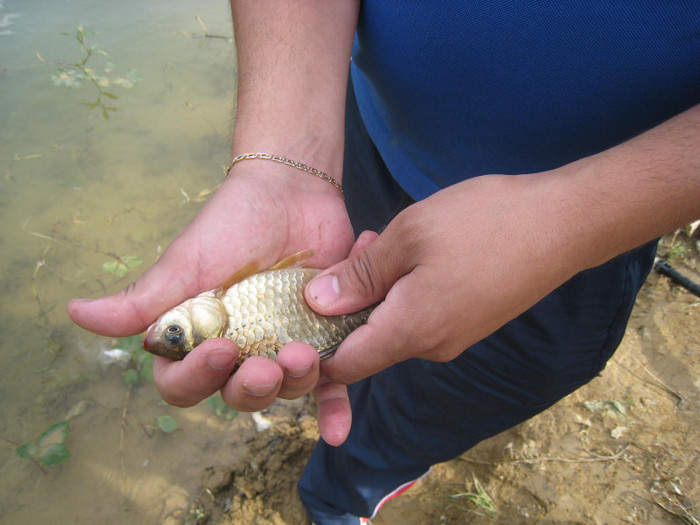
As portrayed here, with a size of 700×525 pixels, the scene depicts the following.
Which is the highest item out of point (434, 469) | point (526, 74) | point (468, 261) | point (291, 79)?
point (526, 74)

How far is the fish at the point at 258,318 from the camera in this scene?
A: 172cm

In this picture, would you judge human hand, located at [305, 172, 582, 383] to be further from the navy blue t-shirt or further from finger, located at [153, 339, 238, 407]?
finger, located at [153, 339, 238, 407]

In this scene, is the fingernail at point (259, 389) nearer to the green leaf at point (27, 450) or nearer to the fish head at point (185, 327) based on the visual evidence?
the fish head at point (185, 327)

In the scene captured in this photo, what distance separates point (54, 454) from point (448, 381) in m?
2.53

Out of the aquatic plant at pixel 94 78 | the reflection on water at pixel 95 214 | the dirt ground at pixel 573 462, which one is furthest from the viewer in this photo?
the aquatic plant at pixel 94 78

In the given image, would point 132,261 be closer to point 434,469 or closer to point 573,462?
point 434,469

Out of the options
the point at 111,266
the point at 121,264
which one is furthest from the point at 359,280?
the point at 121,264

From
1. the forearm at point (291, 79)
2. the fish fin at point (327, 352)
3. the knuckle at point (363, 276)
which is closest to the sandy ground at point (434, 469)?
the fish fin at point (327, 352)

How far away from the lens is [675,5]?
117cm

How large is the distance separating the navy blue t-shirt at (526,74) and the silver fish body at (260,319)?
73 centimetres

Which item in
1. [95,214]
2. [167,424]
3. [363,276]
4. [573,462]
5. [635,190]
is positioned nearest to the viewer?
[635,190]

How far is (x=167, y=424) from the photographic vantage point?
3.13 m

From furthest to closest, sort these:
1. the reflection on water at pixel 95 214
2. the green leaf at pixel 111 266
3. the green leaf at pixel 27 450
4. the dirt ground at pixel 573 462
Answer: the green leaf at pixel 111 266, the reflection on water at pixel 95 214, the green leaf at pixel 27 450, the dirt ground at pixel 573 462

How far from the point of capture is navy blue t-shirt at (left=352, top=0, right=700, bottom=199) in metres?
1.24
